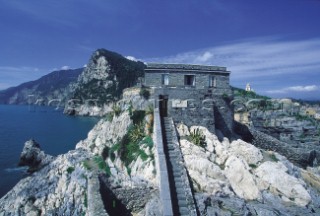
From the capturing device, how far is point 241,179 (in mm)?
21375

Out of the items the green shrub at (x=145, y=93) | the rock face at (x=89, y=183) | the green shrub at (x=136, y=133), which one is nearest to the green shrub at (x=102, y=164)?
the rock face at (x=89, y=183)

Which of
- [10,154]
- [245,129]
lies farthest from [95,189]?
[10,154]

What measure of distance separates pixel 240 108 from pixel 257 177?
25.8 metres

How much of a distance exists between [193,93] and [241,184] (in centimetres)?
940

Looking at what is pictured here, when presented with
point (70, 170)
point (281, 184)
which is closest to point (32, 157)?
point (70, 170)

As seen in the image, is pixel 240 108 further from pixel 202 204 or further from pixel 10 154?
pixel 10 154

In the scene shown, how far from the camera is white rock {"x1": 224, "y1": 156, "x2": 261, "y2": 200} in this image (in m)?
20.6

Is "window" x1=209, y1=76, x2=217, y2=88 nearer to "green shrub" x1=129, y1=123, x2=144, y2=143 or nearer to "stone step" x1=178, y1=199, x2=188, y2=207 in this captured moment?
"green shrub" x1=129, y1=123, x2=144, y2=143

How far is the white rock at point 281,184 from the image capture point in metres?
20.9

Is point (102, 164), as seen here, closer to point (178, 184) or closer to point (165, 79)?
point (178, 184)

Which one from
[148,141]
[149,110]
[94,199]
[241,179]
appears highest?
[149,110]

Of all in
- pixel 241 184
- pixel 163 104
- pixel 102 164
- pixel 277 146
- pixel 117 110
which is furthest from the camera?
pixel 277 146

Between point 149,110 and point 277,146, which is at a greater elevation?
point 149,110

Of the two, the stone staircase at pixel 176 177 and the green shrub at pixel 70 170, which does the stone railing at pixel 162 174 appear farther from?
the green shrub at pixel 70 170
